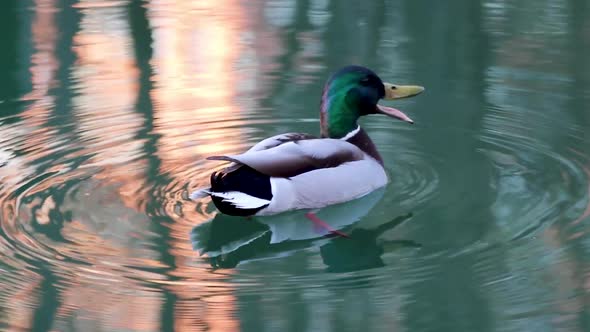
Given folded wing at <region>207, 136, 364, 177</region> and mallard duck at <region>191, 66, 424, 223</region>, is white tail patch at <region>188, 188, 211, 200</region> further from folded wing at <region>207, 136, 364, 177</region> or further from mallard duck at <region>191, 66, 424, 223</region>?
folded wing at <region>207, 136, 364, 177</region>

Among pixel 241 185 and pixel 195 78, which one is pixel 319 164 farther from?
pixel 195 78

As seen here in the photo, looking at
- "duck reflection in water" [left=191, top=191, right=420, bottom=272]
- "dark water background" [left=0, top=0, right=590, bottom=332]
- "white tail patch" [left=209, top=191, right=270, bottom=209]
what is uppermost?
"white tail patch" [left=209, top=191, right=270, bottom=209]

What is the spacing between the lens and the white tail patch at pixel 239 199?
602cm

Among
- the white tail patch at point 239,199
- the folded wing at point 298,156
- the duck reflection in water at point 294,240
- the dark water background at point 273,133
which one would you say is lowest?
the duck reflection in water at point 294,240

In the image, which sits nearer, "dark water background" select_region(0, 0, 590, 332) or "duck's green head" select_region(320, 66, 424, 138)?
"dark water background" select_region(0, 0, 590, 332)

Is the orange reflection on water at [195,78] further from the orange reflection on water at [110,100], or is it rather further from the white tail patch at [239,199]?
the white tail patch at [239,199]

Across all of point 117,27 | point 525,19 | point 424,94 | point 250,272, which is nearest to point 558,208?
point 250,272

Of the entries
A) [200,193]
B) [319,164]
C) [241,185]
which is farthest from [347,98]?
[200,193]

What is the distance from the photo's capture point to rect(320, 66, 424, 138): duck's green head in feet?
22.1

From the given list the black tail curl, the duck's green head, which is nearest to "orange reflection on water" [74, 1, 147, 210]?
the black tail curl

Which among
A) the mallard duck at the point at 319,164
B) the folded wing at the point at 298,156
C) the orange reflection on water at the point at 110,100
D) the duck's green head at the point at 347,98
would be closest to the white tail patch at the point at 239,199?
the mallard duck at the point at 319,164

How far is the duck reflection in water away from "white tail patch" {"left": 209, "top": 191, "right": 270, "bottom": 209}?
0.55 ft

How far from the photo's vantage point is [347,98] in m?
6.78

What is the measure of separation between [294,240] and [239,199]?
33cm
